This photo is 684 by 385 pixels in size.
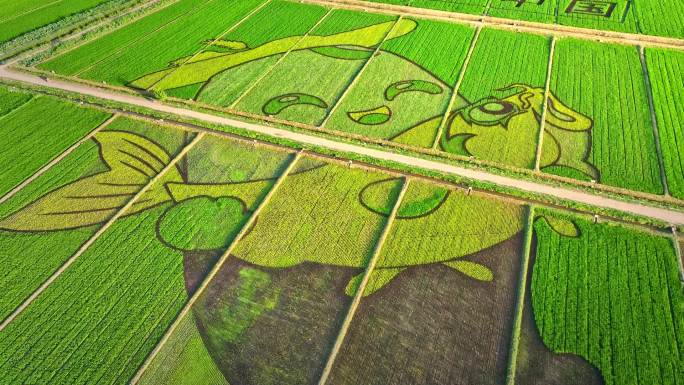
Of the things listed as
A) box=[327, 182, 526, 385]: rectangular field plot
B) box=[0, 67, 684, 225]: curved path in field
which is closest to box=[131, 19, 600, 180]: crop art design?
box=[0, 67, 684, 225]: curved path in field

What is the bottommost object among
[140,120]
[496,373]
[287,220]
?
[496,373]

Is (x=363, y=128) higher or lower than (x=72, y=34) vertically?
lower

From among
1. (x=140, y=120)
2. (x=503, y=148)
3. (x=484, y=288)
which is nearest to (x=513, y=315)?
(x=484, y=288)

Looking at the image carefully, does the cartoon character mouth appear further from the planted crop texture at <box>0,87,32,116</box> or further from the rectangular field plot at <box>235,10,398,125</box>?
the planted crop texture at <box>0,87,32,116</box>

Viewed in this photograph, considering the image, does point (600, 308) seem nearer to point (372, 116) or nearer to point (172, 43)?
point (372, 116)

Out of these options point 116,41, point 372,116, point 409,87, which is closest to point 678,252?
point 372,116

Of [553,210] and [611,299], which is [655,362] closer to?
[611,299]

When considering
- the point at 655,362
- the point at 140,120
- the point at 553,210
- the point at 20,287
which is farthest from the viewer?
the point at 140,120
